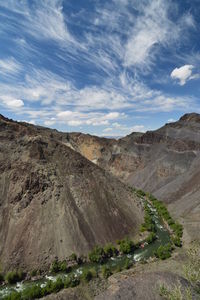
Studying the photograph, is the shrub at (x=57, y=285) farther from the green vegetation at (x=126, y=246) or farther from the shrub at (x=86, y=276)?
the green vegetation at (x=126, y=246)

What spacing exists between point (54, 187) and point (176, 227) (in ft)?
77.4

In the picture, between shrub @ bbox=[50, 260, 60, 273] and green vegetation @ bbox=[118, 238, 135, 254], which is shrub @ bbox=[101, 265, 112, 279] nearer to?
green vegetation @ bbox=[118, 238, 135, 254]

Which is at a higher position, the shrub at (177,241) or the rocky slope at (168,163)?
the rocky slope at (168,163)

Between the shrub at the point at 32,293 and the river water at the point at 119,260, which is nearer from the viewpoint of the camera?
the shrub at the point at 32,293

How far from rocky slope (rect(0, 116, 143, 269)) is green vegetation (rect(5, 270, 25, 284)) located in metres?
1.17

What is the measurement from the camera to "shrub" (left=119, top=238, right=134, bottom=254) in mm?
34697

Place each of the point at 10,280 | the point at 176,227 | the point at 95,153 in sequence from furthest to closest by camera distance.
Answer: the point at 95,153
the point at 176,227
the point at 10,280

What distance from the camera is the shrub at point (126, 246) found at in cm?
3470

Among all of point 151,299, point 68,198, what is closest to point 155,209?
point 68,198

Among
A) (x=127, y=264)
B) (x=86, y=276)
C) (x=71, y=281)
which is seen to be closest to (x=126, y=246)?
(x=127, y=264)

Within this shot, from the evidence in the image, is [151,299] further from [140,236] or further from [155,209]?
[155,209]

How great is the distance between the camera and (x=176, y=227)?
42.8 meters

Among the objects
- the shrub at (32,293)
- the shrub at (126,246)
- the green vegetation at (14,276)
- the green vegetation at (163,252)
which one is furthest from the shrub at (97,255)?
the green vegetation at (14,276)

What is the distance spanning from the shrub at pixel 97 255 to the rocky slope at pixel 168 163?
1572cm
